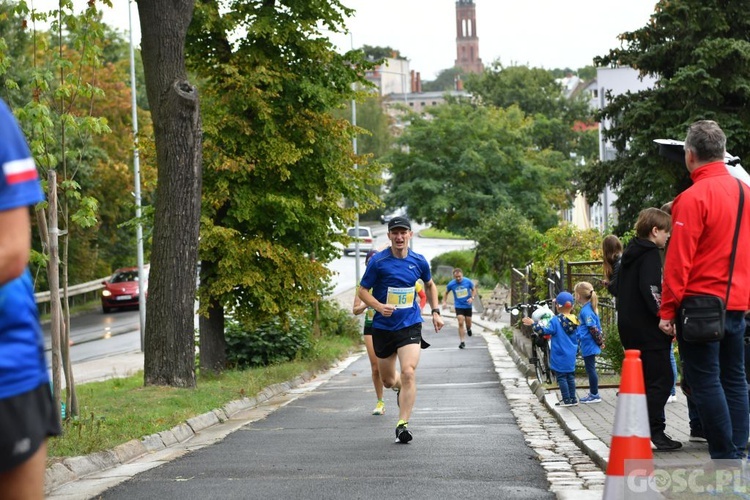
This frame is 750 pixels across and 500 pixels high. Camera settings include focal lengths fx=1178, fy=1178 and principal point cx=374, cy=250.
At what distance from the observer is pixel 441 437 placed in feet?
34.3

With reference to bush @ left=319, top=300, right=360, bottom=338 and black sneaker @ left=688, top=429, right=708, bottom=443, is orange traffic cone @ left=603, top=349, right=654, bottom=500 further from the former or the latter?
bush @ left=319, top=300, right=360, bottom=338

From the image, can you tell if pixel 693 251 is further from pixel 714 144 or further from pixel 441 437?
pixel 441 437

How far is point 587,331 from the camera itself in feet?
41.2

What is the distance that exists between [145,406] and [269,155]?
720cm

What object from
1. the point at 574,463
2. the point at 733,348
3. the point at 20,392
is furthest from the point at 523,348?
the point at 20,392

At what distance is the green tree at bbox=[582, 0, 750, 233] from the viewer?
95.2 ft

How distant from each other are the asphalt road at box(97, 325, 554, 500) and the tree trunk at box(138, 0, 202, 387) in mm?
1803

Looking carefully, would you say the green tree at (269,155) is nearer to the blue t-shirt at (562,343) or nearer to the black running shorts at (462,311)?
the blue t-shirt at (562,343)

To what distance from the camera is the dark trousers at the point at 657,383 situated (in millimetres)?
7910

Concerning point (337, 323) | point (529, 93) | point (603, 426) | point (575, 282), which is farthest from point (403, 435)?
point (529, 93)

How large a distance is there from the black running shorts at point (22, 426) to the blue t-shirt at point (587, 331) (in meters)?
9.80

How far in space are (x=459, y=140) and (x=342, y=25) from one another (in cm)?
4176

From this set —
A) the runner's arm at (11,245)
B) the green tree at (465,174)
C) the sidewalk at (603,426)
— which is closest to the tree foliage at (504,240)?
the green tree at (465,174)

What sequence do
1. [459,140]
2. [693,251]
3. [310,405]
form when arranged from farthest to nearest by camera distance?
[459,140], [310,405], [693,251]
